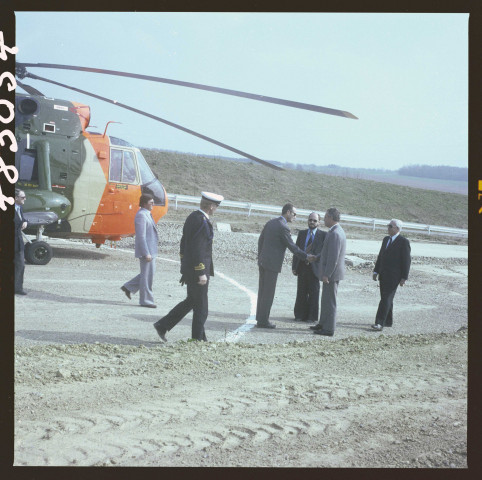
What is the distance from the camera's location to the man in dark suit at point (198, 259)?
26.1 feet

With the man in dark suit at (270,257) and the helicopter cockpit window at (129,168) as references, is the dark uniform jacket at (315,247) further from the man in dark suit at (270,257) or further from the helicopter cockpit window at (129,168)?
the helicopter cockpit window at (129,168)

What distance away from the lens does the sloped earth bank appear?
4.97 metres

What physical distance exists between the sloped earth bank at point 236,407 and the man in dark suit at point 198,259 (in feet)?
1.70

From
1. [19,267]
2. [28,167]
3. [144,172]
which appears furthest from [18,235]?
[144,172]

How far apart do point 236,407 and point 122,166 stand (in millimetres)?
10860

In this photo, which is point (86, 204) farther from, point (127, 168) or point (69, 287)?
point (69, 287)

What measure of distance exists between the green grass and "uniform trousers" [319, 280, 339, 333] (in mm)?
39512

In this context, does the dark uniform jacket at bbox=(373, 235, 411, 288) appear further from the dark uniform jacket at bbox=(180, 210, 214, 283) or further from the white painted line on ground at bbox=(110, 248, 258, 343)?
the dark uniform jacket at bbox=(180, 210, 214, 283)

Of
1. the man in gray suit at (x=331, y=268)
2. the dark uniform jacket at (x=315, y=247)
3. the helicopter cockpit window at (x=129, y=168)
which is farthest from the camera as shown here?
the helicopter cockpit window at (x=129, y=168)

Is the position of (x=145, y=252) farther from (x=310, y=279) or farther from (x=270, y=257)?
(x=310, y=279)

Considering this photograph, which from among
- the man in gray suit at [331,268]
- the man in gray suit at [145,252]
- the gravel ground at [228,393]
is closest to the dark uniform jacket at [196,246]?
the gravel ground at [228,393]

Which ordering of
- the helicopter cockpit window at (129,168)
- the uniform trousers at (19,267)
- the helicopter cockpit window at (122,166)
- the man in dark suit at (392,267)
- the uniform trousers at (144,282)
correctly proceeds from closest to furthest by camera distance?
1. the uniform trousers at (19,267)
2. the man in dark suit at (392,267)
3. the uniform trousers at (144,282)
4. the helicopter cockpit window at (122,166)
5. the helicopter cockpit window at (129,168)

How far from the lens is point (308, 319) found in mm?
10914

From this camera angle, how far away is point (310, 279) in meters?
10.9
